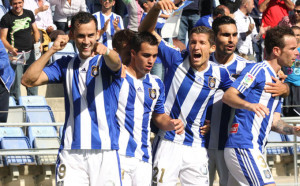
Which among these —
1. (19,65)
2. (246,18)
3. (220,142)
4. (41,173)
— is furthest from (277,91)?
(246,18)

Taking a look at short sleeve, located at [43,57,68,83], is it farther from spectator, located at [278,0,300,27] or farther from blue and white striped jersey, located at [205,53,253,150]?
spectator, located at [278,0,300,27]

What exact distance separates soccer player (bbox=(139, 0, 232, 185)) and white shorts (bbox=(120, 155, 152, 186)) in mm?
322

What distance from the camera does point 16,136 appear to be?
8.81 meters

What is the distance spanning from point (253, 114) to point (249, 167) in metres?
0.50

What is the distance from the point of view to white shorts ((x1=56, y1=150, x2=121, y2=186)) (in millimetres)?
5805

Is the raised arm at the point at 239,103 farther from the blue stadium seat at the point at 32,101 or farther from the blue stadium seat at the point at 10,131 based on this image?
the blue stadium seat at the point at 32,101

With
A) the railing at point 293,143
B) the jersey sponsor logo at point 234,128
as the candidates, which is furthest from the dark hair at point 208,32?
the railing at point 293,143

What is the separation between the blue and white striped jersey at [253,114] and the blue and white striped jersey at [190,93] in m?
0.32

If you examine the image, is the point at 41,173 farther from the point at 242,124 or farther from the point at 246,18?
the point at 246,18

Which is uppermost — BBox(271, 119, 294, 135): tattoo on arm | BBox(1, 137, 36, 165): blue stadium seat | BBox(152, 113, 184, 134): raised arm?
BBox(152, 113, 184, 134): raised arm

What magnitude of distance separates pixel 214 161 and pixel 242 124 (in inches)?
26.3

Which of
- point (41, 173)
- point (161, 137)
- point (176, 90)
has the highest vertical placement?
point (176, 90)

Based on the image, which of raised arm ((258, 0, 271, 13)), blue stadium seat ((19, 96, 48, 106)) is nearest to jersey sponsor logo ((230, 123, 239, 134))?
blue stadium seat ((19, 96, 48, 106))

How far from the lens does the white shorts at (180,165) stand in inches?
260
